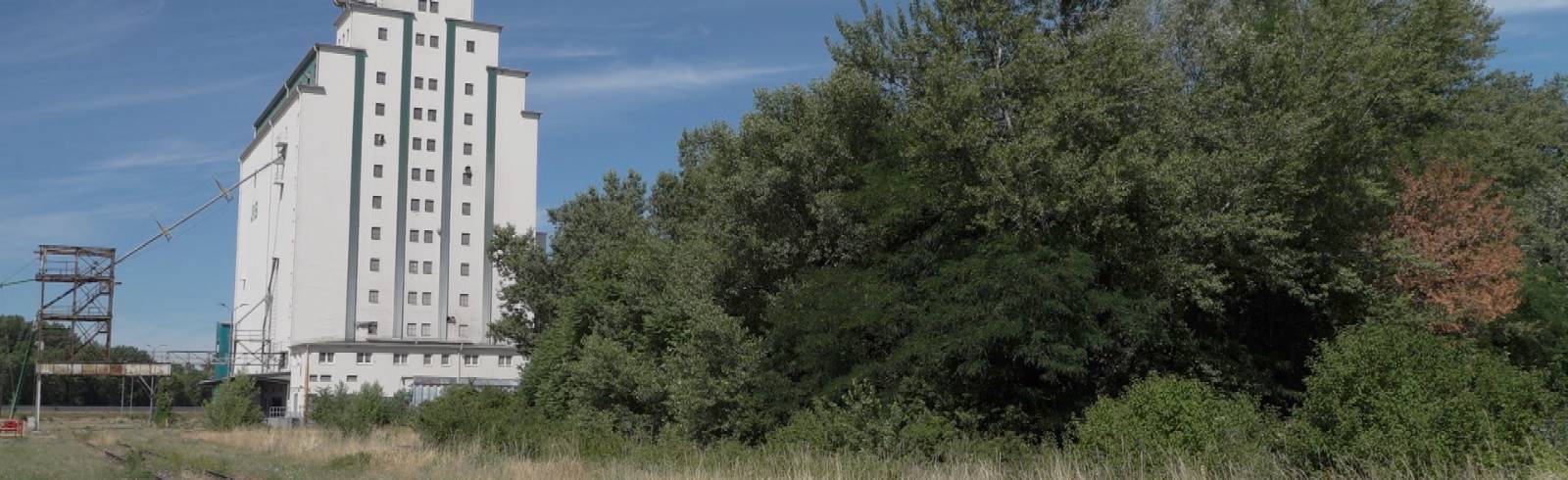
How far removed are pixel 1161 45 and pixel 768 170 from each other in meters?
10.9

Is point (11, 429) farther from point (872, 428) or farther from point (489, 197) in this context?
point (872, 428)

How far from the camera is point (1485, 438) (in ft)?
62.3

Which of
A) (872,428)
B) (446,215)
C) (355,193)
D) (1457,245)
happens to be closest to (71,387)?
(355,193)

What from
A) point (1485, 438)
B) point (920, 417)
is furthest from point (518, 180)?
point (1485, 438)

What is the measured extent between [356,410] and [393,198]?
37.5 meters

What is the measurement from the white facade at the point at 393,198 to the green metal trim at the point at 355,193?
96mm

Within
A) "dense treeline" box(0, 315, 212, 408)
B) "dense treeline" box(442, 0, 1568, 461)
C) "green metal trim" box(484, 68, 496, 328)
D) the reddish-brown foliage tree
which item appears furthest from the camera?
"dense treeline" box(0, 315, 212, 408)

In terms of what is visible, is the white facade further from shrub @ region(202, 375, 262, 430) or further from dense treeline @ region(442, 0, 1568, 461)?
dense treeline @ region(442, 0, 1568, 461)

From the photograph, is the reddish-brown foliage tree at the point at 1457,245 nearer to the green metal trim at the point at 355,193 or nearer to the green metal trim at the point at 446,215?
the green metal trim at the point at 446,215

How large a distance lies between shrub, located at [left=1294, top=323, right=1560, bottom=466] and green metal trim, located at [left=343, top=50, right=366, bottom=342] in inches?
2825

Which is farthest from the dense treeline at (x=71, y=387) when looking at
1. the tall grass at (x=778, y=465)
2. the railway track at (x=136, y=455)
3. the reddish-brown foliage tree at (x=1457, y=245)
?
the reddish-brown foliage tree at (x=1457, y=245)

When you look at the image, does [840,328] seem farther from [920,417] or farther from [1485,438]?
[1485,438]

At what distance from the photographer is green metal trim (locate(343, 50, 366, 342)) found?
82.6 m

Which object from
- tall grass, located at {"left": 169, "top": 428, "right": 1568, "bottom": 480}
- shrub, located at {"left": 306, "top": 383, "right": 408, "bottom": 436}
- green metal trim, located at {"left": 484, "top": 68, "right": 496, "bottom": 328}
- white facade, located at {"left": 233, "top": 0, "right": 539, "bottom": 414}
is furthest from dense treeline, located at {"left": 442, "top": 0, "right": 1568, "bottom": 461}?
green metal trim, located at {"left": 484, "top": 68, "right": 496, "bottom": 328}
